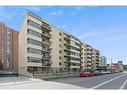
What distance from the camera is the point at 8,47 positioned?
15962cm

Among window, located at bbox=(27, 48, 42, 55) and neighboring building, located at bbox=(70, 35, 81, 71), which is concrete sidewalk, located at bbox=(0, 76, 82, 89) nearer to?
window, located at bbox=(27, 48, 42, 55)

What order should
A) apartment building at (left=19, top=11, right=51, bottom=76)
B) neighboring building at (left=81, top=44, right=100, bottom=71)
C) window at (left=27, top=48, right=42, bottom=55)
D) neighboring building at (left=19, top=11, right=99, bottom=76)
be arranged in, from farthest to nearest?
neighboring building at (left=81, top=44, right=100, bottom=71) < window at (left=27, top=48, right=42, bottom=55) < neighboring building at (left=19, top=11, right=99, bottom=76) < apartment building at (left=19, top=11, right=51, bottom=76)

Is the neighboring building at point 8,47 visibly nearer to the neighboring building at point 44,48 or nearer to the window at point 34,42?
the neighboring building at point 44,48

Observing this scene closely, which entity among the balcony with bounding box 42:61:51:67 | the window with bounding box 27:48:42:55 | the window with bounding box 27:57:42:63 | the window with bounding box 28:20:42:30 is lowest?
the balcony with bounding box 42:61:51:67

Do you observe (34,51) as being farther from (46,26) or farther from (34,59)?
(46,26)

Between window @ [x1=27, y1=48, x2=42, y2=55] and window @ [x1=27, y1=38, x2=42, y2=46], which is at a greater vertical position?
window @ [x1=27, y1=38, x2=42, y2=46]

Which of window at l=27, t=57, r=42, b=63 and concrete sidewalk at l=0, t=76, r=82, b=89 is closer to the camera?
concrete sidewalk at l=0, t=76, r=82, b=89

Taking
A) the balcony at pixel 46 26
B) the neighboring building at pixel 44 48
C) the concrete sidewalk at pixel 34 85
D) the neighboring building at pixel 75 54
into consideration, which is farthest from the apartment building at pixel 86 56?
the concrete sidewalk at pixel 34 85

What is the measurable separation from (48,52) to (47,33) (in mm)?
6203

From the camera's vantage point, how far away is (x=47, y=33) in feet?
354

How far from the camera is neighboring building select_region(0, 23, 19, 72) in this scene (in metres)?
151

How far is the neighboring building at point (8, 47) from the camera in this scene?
494 ft

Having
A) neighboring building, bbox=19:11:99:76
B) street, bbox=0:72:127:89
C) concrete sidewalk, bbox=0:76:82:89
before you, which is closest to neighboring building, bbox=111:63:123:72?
neighboring building, bbox=19:11:99:76
